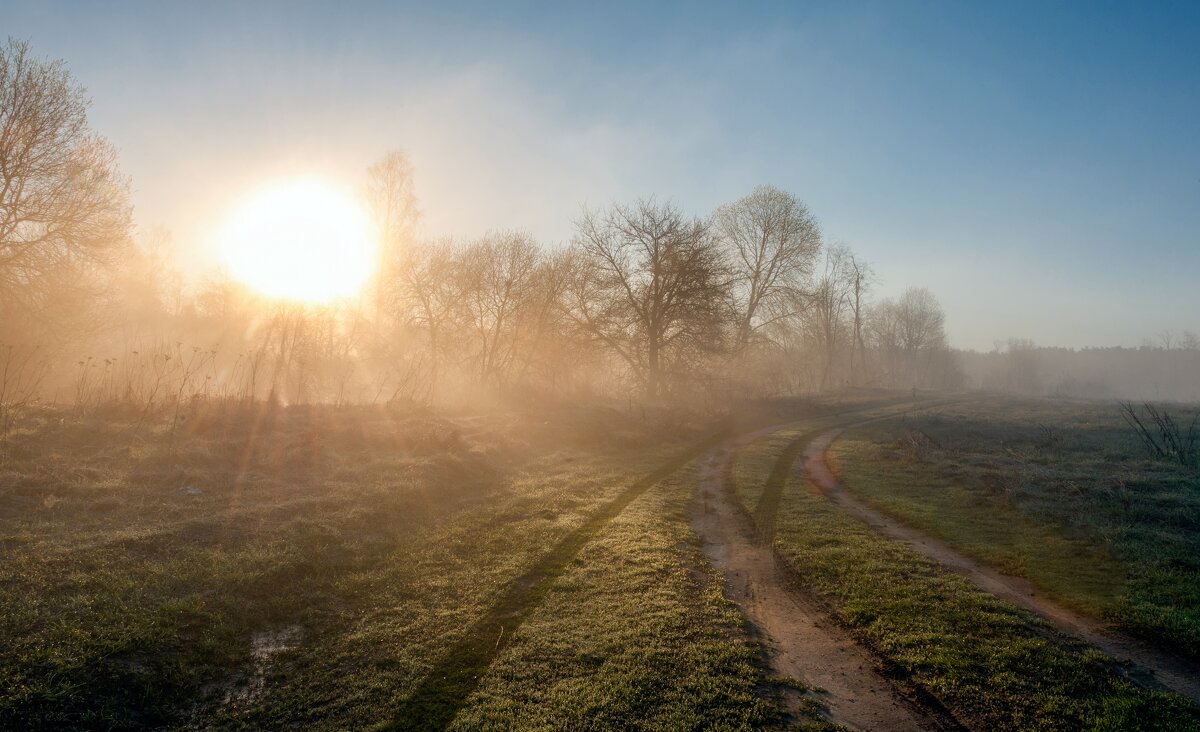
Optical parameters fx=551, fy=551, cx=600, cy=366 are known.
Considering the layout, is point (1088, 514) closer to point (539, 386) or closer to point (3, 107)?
point (539, 386)

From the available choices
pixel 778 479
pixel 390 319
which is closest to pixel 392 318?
pixel 390 319

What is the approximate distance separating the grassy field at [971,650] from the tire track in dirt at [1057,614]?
0.28 metres

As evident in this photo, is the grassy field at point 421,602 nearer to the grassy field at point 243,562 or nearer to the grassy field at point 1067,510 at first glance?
the grassy field at point 243,562

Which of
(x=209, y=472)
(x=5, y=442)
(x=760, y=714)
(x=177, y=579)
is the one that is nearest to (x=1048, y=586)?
(x=760, y=714)

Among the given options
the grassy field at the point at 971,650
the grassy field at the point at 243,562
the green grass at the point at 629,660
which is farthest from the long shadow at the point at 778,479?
the grassy field at the point at 243,562

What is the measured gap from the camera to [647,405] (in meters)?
29.9

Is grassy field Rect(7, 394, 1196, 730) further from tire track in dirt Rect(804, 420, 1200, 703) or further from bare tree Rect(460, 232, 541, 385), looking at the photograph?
bare tree Rect(460, 232, 541, 385)

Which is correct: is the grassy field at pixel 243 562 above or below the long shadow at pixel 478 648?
above

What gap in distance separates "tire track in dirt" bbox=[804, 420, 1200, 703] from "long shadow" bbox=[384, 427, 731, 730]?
5650mm

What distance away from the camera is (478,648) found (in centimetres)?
573

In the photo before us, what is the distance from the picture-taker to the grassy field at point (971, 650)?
15.1 ft

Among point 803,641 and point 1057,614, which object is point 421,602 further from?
point 1057,614

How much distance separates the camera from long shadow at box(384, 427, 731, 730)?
462 cm

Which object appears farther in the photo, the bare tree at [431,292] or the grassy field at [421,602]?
the bare tree at [431,292]
